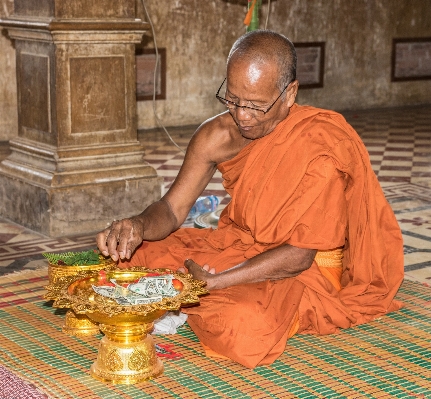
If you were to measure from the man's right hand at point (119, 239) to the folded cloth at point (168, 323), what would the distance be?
33 cm

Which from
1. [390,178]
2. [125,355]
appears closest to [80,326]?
[125,355]

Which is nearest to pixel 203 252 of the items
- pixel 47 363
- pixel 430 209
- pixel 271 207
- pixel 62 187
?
pixel 271 207

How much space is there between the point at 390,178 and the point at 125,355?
460 cm

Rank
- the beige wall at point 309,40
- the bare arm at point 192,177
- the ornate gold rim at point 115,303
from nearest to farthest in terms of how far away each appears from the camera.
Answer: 1. the ornate gold rim at point 115,303
2. the bare arm at point 192,177
3. the beige wall at point 309,40

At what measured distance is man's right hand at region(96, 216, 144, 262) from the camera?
3.13 metres

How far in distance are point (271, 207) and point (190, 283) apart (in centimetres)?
44

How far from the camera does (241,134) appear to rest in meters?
3.41

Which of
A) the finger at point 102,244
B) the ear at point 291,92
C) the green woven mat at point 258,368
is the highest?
the ear at point 291,92

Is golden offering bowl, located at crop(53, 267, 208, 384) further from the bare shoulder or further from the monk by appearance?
the bare shoulder

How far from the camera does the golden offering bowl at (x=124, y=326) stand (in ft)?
8.84

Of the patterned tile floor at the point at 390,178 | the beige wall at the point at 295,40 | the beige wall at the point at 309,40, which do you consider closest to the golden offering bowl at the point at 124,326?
the patterned tile floor at the point at 390,178

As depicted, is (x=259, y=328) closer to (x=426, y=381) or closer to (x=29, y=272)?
(x=426, y=381)

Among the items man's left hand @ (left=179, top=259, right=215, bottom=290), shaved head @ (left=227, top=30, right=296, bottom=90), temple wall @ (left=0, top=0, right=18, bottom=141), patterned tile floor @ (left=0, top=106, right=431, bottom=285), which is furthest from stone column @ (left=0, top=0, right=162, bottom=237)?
temple wall @ (left=0, top=0, right=18, bottom=141)

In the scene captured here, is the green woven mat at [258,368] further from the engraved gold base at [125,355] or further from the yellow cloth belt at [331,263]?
the yellow cloth belt at [331,263]
